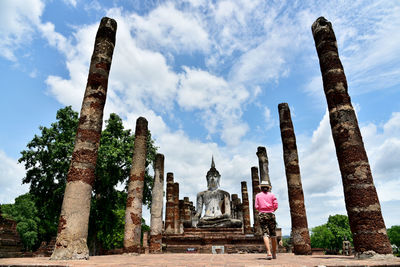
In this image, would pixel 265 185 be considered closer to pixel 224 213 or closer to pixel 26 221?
pixel 224 213

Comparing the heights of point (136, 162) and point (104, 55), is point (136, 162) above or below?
below

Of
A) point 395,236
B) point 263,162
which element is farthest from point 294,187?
point 395,236

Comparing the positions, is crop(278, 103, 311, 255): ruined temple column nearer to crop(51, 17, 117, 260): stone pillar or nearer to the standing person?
the standing person

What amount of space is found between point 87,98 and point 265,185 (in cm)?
532

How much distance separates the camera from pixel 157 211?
44.2ft

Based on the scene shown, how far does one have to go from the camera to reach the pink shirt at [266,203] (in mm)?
6297

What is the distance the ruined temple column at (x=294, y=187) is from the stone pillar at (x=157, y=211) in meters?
6.50

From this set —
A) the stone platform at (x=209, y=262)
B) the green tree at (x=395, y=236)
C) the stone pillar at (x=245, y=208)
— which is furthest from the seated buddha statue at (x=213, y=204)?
the green tree at (x=395, y=236)

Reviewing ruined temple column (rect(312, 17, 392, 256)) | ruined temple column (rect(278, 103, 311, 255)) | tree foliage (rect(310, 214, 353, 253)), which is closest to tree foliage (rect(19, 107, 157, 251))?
ruined temple column (rect(278, 103, 311, 255))

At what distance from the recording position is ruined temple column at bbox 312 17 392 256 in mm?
5721

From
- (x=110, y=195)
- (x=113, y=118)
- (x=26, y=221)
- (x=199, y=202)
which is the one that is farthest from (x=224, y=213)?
(x=26, y=221)

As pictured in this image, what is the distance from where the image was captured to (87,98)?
7691mm

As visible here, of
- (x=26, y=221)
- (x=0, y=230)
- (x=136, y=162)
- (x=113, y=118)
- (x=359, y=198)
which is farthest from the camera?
(x=26, y=221)

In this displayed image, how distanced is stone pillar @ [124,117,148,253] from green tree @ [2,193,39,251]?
56.0ft
